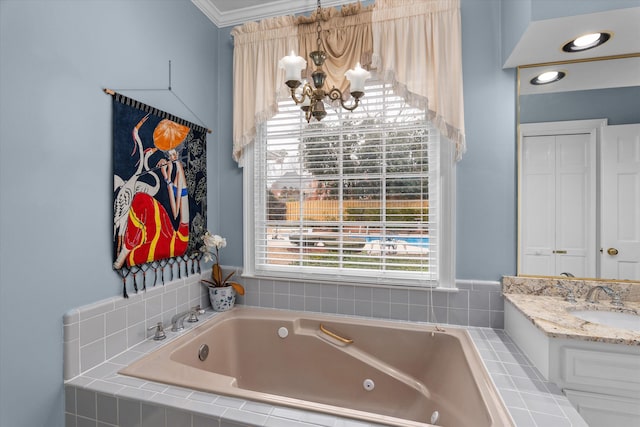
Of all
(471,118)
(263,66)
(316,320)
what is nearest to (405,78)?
(471,118)

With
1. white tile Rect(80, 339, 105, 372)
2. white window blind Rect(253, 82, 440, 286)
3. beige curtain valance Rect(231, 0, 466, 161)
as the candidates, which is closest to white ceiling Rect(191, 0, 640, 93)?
beige curtain valance Rect(231, 0, 466, 161)

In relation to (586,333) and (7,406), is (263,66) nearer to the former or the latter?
(7,406)

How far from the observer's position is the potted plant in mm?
2127

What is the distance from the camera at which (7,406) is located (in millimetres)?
1126

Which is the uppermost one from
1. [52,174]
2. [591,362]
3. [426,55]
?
[426,55]

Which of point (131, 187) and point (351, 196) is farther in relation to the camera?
point (351, 196)

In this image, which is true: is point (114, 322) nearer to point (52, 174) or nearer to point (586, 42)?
point (52, 174)

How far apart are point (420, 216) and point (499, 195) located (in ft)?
1.53

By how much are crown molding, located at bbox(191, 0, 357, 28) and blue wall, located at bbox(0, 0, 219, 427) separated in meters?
0.65

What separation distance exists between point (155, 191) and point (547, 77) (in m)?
2.30

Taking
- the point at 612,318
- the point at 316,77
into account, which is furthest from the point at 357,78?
the point at 612,318

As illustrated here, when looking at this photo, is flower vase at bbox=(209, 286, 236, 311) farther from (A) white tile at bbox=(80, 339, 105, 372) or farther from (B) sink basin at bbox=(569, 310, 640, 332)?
(B) sink basin at bbox=(569, 310, 640, 332)

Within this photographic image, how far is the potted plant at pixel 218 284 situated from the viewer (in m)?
2.13

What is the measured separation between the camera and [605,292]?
65.6 inches
